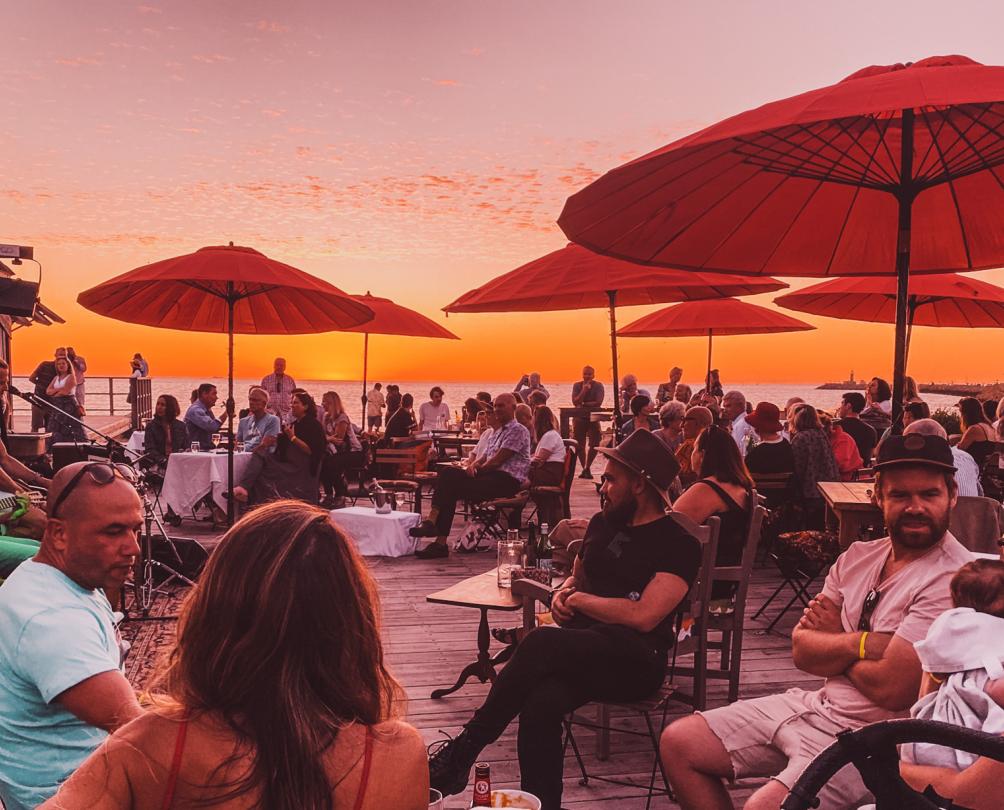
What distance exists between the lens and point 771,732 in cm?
290

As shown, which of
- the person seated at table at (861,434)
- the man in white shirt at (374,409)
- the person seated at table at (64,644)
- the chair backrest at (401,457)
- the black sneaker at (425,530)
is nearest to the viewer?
the person seated at table at (64,644)

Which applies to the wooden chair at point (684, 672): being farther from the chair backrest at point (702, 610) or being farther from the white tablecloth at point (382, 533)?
the white tablecloth at point (382, 533)

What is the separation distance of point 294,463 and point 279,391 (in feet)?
9.59

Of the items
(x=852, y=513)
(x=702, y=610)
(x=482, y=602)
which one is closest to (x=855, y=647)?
(x=702, y=610)

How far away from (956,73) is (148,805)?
2849 millimetres

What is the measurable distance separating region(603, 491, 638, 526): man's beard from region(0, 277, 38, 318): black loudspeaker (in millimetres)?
5190

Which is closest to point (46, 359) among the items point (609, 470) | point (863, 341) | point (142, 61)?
point (142, 61)

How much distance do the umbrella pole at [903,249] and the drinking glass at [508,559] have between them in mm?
2186

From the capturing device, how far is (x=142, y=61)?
1255cm

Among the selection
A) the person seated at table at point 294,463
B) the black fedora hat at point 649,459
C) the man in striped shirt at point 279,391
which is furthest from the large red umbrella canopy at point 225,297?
the black fedora hat at point 649,459

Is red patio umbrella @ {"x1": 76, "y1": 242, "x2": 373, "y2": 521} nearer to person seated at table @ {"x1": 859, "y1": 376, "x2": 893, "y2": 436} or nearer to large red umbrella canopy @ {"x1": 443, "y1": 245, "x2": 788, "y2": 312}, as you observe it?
large red umbrella canopy @ {"x1": 443, "y1": 245, "x2": 788, "y2": 312}

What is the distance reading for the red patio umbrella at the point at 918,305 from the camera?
9328 millimetres

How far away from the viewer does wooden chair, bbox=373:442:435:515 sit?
11211 mm

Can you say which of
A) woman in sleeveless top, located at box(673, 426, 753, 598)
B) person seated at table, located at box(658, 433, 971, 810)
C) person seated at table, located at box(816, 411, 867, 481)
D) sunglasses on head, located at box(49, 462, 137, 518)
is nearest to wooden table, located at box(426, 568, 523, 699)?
woman in sleeveless top, located at box(673, 426, 753, 598)
